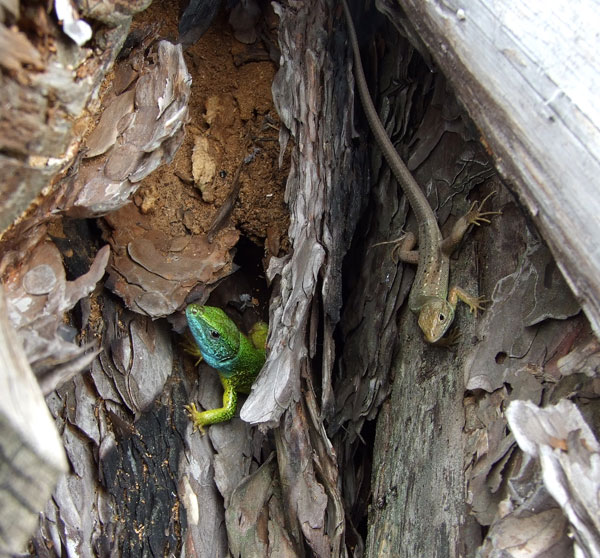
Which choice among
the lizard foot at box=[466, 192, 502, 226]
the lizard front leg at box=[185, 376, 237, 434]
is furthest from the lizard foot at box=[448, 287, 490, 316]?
the lizard front leg at box=[185, 376, 237, 434]

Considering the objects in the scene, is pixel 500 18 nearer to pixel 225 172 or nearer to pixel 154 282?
pixel 225 172

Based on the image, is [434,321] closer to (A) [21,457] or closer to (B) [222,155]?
(B) [222,155]

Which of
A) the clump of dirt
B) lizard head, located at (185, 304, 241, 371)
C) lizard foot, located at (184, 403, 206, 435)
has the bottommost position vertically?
lizard foot, located at (184, 403, 206, 435)

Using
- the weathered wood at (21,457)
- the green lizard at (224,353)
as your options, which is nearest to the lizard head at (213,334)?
the green lizard at (224,353)

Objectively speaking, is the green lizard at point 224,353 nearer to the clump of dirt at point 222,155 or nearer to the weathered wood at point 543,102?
the clump of dirt at point 222,155

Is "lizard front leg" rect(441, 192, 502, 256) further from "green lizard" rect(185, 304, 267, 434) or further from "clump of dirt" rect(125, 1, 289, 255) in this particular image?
"green lizard" rect(185, 304, 267, 434)

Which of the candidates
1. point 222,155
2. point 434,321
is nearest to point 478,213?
point 434,321
